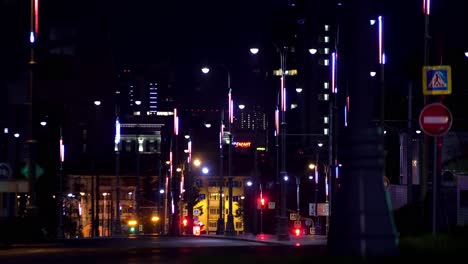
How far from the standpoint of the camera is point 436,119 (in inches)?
741

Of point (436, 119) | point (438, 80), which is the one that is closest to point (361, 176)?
point (436, 119)

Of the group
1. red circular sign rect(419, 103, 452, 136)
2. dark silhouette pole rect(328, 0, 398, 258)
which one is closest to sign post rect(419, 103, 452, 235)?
red circular sign rect(419, 103, 452, 136)

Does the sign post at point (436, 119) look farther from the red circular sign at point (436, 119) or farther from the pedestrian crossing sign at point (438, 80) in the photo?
the pedestrian crossing sign at point (438, 80)

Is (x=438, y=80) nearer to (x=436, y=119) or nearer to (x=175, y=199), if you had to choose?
(x=436, y=119)

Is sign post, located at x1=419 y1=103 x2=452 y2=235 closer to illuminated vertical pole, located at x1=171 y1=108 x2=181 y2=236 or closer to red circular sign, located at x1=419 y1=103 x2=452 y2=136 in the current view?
red circular sign, located at x1=419 y1=103 x2=452 y2=136

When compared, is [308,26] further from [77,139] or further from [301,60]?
[77,139]

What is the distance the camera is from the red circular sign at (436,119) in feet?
61.5

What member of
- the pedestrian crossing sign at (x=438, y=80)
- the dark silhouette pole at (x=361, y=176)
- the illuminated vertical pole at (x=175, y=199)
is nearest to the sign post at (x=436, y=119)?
the pedestrian crossing sign at (x=438, y=80)

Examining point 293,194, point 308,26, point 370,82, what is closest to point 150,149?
point 308,26

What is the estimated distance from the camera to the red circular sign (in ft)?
61.5

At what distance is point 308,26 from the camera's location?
171125mm

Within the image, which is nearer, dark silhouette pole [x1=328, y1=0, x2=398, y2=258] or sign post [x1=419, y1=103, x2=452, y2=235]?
dark silhouette pole [x1=328, y1=0, x2=398, y2=258]

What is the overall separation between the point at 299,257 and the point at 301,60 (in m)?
158

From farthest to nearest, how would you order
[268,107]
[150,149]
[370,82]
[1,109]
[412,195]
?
[150,149] → [268,107] → [1,109] → [412,195] → [370,82]
